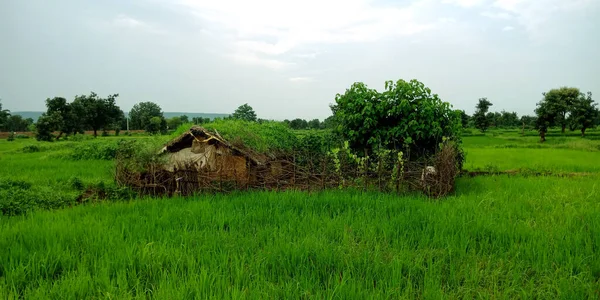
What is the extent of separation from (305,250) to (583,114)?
44190 millimetres

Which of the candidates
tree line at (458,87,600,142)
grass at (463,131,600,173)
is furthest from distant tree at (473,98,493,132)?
grass at (463,131,600,173)

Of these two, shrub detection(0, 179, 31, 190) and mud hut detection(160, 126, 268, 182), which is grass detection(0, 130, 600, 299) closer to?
mud hut detection(160, 126, 268, 182)

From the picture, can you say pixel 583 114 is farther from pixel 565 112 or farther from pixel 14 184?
pixel 14 184

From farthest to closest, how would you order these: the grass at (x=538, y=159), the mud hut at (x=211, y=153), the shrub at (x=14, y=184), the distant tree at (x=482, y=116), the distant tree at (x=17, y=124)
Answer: the distant tree at (x=17, y=124) < the distant tree at (x=482, y=116) < the grass at (x=538, y=159) < the mud hut at (x=211, y=153) < the shrub at (x=14, y=184)

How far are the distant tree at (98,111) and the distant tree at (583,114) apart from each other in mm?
57631

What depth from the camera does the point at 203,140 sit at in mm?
7754

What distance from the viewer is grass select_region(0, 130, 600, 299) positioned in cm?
286

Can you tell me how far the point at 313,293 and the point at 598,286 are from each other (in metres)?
2.55

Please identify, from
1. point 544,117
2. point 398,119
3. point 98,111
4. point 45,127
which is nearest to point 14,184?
point 398,119

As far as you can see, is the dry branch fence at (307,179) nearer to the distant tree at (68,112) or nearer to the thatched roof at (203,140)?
the thatched roof at (203,140)

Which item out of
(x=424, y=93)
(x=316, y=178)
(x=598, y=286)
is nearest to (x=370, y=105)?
Result: (x=424, y=93)

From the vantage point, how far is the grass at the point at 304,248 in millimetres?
2861

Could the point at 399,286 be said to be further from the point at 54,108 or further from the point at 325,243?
the point at 54,108

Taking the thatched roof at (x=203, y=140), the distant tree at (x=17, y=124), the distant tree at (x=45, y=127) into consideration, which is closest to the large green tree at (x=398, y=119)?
the thatched roof at (x=203, y=140)
